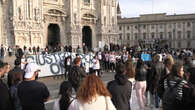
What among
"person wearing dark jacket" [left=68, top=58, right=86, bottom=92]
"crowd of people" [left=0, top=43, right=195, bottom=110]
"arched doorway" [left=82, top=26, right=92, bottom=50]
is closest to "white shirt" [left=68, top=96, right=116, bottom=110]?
"crowd of people" [left=0, top=43, right=195, bottom=110]

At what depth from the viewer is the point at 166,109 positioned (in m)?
4.62

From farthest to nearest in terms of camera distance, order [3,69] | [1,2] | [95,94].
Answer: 1. [1,2]
2. [3,69]
3. [95,94]

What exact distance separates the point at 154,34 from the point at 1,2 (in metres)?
59.0

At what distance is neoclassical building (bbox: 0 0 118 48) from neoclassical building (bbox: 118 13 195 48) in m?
36.5

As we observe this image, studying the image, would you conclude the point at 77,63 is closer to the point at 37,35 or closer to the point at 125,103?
the point at 125,103

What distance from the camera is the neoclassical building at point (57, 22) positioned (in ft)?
87.2

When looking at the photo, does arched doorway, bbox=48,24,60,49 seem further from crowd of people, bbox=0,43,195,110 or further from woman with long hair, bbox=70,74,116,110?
woman with long hair, bbox=70,74,116,110

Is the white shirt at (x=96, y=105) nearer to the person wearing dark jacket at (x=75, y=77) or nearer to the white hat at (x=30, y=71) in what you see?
the white hat at (x=30, y=71)

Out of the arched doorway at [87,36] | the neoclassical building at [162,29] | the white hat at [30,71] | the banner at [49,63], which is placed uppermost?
the neoclassical building at [162,29]

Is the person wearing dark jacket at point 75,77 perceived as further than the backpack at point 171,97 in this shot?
Yes

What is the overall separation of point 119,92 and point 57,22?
28.6 metres

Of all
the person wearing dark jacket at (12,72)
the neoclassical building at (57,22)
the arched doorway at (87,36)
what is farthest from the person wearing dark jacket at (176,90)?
the arched doorway at (87,36)

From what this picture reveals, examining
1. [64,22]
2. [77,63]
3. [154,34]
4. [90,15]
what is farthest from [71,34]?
[154,34]

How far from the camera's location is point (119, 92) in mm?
5168
